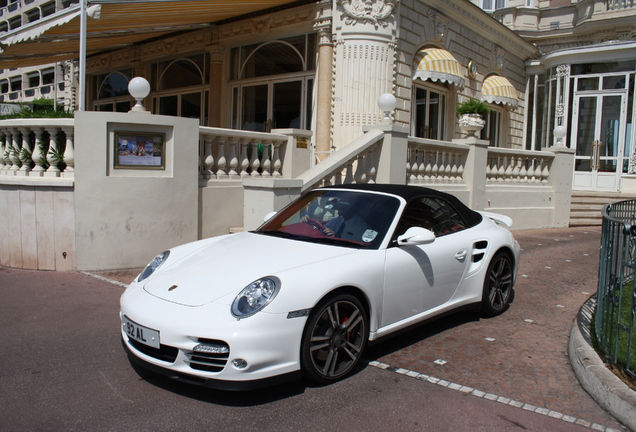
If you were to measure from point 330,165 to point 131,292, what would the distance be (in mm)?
4729

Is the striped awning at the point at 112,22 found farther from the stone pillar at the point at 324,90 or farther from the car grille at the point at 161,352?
the car grille at the point at 161,352

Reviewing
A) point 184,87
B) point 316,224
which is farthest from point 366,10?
point 316,224

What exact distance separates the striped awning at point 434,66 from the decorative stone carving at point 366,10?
1.80m

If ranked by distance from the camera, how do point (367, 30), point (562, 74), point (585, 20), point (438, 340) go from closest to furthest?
point (438, 340), point (367, 30), point (562, 74), point (585, 20)

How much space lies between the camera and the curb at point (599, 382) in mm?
3514

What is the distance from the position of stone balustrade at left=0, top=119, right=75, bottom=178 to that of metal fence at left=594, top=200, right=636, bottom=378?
6754mm

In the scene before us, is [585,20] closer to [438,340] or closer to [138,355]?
[438,340]

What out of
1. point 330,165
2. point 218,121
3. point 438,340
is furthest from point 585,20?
point 438,340

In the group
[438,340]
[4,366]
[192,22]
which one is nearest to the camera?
[4,366]

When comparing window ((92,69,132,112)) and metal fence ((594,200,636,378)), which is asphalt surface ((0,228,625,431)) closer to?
metal fence ((594,200,636,378))

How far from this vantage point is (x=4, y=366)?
4266 mm

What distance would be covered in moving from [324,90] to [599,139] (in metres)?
9.43

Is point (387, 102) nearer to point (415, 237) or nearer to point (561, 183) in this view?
point (415, 237)

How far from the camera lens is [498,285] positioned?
19.3ft
